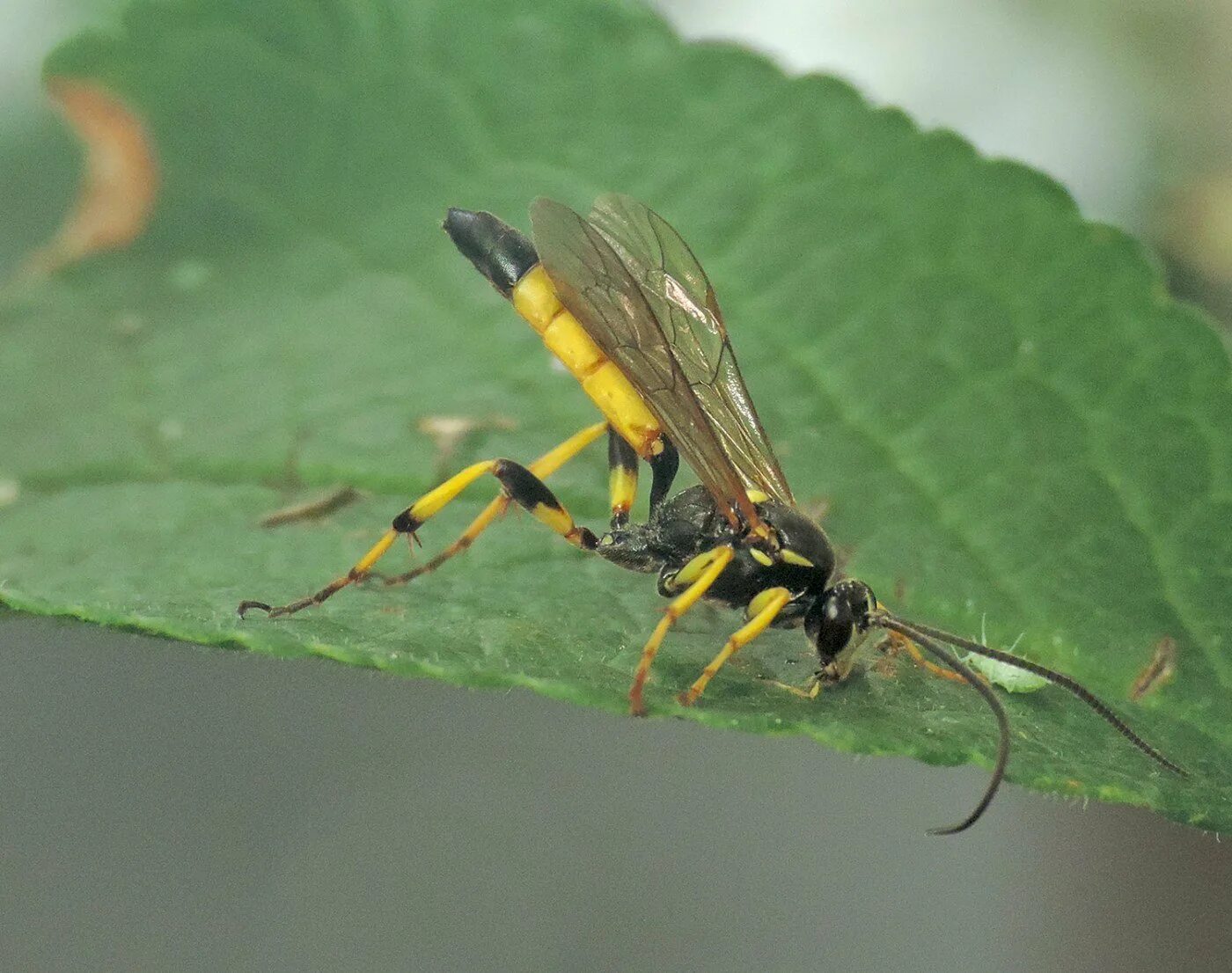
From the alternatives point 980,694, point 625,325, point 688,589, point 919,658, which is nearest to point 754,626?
point 688,589

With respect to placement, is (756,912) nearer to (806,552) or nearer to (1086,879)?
(1086,879)

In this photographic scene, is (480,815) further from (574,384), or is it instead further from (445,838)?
(574,384)

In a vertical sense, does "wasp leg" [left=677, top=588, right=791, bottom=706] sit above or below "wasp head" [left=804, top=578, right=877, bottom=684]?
below

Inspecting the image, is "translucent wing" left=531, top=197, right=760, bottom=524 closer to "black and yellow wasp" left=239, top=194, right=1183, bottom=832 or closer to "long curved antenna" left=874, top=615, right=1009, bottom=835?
"black and yellow wasp" left=239, top=194, right=1183, bottom=832

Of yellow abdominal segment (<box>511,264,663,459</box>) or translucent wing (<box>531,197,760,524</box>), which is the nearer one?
translucent wing (<box>531,197,760,524</box>)

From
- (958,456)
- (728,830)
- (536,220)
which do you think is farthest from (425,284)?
(728,830)

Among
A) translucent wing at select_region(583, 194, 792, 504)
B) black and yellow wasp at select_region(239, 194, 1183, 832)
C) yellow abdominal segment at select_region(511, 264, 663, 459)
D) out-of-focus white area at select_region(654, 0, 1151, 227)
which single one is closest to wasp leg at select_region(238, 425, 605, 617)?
black and yellow wasp at select_region(239, 194, 1183, 832)
